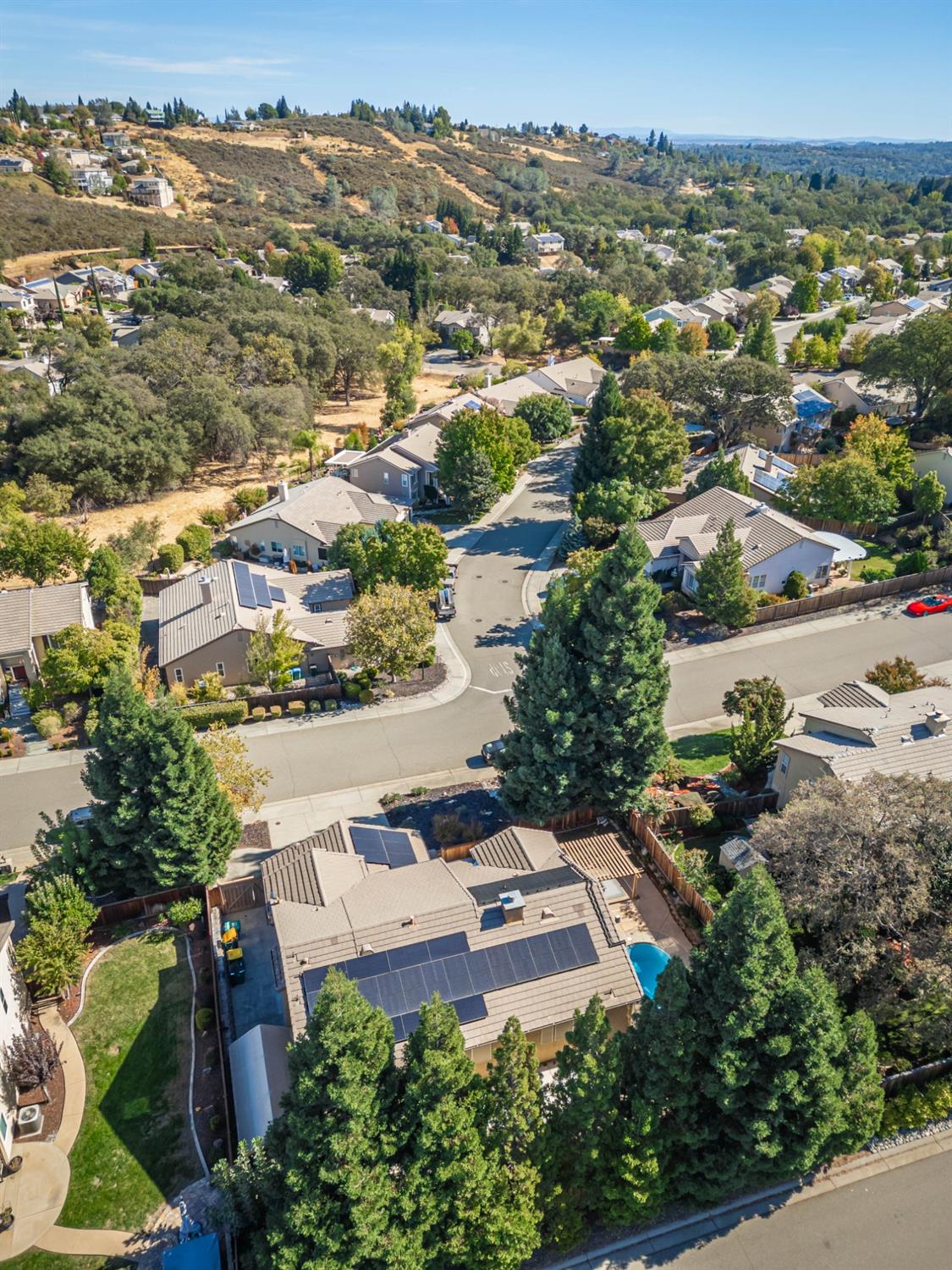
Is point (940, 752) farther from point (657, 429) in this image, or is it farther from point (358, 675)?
point (657, 429)

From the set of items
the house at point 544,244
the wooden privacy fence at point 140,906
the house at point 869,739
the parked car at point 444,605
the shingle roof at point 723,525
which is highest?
the house at point 544,244

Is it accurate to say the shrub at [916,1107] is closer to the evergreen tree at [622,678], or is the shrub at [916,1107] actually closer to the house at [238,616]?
the evergreen tree at [622,678]

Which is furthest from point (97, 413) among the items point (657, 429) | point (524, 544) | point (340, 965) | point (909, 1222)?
point (909, 1222)

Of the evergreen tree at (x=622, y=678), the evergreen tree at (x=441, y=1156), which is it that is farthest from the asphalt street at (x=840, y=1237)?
the evergreen tree at (x=622, y=678)

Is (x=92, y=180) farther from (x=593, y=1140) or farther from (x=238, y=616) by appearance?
(x=593, y=1140)

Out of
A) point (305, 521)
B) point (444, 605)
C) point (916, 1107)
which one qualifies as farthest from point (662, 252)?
point (916, 1107)

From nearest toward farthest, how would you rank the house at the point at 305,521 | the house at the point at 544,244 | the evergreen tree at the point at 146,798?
the evergreen tree at the point at 146,798 < the house at the point at 305,521 < the house at the point at 544,244

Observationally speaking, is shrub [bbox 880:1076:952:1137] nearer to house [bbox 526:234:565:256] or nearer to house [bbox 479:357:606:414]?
house [bbox 479:357:606:414]

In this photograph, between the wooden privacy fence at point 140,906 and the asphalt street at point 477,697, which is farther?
the asphalt street at point 477,697
